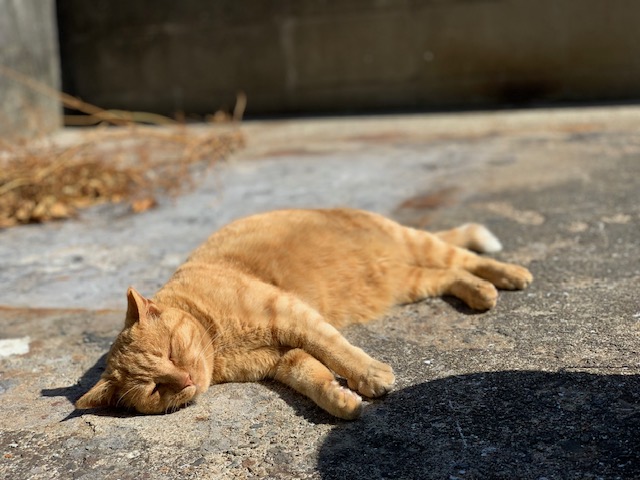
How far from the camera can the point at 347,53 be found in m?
7.38

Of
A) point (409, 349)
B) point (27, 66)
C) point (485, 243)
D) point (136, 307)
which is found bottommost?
point (409, 349)

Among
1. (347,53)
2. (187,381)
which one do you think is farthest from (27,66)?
(187,381)

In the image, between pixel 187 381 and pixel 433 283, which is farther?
pixel 433 283

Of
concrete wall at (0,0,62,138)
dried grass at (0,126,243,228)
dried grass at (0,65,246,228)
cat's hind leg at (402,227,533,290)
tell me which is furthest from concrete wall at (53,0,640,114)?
cat's hind leg at (402,227,533,290)

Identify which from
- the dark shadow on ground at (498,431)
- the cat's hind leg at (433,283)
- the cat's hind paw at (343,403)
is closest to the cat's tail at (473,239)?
the cat's hind leg at (433,283)

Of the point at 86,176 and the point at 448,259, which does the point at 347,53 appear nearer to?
the point at 86,176

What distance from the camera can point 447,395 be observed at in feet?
7.86

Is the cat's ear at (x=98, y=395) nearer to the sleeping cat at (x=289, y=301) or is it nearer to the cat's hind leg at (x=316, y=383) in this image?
the sleeping cat at (x=289, y=301)

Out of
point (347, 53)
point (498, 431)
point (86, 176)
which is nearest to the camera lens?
point (498, 431)

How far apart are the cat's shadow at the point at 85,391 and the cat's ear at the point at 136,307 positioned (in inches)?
11.7

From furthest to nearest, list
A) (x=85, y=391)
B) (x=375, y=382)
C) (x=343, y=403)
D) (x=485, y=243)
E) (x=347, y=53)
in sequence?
(x=347, y=53)
(x=485, y=243)
(x=85, y=391)
(x=375, y=382)
(x=343, y=403)

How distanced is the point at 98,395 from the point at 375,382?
906 mm

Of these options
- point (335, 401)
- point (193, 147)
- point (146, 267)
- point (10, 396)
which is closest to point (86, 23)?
point (193, 147)

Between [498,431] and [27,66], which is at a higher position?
[27,66]
